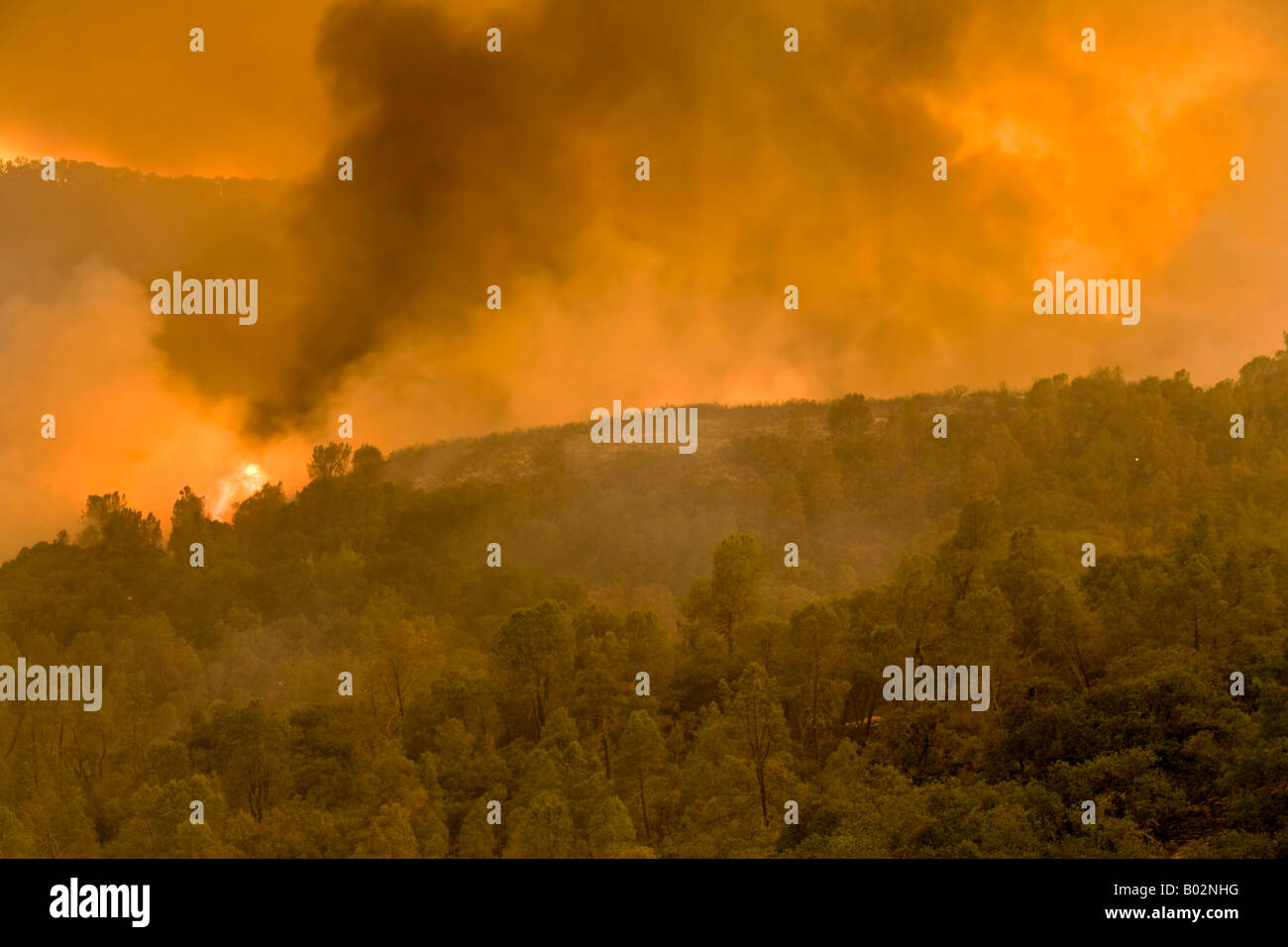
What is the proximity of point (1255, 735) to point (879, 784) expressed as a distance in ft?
47.2

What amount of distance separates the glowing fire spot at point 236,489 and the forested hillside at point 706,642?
179 cm

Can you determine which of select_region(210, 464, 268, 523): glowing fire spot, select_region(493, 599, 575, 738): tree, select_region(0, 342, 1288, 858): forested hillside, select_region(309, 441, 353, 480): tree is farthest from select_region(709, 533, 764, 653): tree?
select_region(210, 464, 268, 523): glowing fire spot

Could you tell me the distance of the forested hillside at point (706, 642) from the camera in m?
53.4

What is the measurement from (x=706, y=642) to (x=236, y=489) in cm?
5149

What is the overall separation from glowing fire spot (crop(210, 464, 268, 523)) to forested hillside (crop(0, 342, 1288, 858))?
179cm

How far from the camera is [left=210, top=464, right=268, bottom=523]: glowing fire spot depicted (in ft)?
355

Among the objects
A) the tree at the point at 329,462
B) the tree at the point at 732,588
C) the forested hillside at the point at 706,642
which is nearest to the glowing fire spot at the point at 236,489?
the forested hillside at the point at 706,642

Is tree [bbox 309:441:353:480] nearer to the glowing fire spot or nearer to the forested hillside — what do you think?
the forested hillside

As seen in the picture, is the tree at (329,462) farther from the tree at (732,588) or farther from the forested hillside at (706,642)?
the tree at (732,588)

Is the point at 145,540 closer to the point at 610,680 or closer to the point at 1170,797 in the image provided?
the point at 610,680

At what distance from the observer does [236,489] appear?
10925cm

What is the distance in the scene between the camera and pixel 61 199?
115188mm

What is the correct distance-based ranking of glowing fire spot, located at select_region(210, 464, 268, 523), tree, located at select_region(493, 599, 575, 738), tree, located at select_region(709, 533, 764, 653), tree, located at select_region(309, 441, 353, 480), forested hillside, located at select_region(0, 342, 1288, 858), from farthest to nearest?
glowing fire spot, located at select_region(210, 464, 268, 523)
tree, located at select_region(309, 441, 353, 480)
tree, located at select_region(709, 533, 764, 653)
tree, located at select_region(493, 599, 575, 738)
forested hillside, located at select_region(0, 342, 1288, 858)

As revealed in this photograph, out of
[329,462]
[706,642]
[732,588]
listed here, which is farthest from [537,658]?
[329,462]
